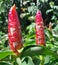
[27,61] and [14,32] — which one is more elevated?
[14,32]

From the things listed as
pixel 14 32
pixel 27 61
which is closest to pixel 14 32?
pixel 14 32

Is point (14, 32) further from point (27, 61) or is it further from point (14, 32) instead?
point (27, 61)

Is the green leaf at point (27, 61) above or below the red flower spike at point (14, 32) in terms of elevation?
below

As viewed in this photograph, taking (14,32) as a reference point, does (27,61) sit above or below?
below

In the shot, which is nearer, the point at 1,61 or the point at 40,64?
the point at 1,61

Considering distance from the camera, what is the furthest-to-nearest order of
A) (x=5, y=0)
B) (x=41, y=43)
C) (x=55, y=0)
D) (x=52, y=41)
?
(x=55, y=0) → (x=5, y=0) → (x=52, y=41) → (x=41, y=43)

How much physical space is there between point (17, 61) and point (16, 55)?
0.02 metres

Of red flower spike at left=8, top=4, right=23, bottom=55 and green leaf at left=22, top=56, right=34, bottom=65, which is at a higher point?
red flower spike at left=8, top=4, right=23, bottom=55

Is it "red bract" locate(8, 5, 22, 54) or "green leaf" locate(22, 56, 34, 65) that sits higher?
"red bract" locate(8, 5, 22, 54)

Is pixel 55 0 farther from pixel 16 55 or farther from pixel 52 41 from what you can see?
pixel 16 55

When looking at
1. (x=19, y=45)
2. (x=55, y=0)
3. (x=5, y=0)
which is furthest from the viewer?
(x=55, y=0)

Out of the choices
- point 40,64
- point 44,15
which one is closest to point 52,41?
point 40,64

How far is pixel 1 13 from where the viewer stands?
6660 millimetres

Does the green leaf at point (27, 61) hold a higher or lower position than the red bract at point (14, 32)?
lower
